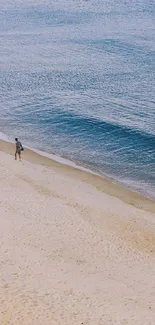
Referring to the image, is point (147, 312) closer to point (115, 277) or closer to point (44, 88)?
point (115, 277)

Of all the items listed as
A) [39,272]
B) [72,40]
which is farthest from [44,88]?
[39,272]

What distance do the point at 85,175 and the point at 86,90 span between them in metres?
23.7

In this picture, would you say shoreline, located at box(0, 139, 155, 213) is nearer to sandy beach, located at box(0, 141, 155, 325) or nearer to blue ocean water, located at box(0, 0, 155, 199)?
sandy beach, located at box(0, 141, 155, 325)

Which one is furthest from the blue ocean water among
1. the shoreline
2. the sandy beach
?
the sandy beach

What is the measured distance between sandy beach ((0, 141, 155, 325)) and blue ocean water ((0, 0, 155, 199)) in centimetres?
490

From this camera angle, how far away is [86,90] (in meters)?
60.0

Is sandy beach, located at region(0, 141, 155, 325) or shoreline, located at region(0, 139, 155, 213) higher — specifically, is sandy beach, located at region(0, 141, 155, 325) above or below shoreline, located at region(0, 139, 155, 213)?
above

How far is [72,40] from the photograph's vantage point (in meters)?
84.6

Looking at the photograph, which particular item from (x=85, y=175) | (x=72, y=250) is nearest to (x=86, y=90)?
(x=85, y=175)

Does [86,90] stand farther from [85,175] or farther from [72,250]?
[72,250]

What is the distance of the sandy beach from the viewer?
800 inches

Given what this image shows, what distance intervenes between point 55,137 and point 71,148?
3387mm

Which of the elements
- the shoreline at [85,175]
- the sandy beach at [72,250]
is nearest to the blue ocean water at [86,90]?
the shoreline at [85,175]

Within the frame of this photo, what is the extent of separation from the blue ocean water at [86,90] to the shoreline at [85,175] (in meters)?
1.21
